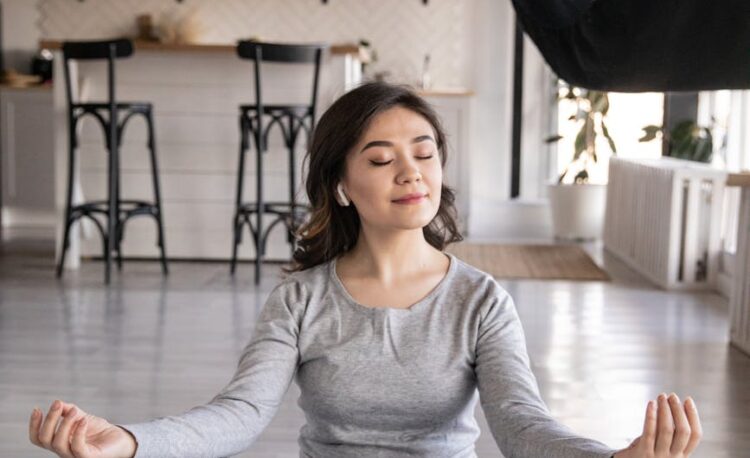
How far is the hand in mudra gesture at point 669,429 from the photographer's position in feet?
3.73

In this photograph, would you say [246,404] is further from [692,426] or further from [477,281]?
[692,426]

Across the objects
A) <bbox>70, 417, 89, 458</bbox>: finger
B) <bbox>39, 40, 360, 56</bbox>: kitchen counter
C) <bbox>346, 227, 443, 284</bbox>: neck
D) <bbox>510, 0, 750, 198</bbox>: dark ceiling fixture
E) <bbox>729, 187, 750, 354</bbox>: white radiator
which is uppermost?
<bbox>39, 40, 360, 56</bbox>: kitchen counter

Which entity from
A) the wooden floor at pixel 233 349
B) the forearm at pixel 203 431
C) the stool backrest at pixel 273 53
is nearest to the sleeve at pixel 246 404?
the forearm at pixel 203 431

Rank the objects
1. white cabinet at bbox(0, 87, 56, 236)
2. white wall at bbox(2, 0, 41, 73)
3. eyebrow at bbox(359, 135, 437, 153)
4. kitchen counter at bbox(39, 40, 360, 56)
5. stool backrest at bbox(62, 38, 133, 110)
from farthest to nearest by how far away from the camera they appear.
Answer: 1. white wall at bbox(2, 0, 41, 73)
2. white cabinet at bbox(0, 87, 56, 236)
3. kitchen counter at bbox(39, 40, 360, 56)
4. stool backrest at bbox(62, 38, 133, 110)
5. eyebrow at bbox(359, 135, 437, 153)

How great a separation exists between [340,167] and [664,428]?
69 centimetres

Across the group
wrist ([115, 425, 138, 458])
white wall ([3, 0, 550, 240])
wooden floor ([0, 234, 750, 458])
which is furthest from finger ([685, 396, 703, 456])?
white wall ([3, 0, 550, 240])

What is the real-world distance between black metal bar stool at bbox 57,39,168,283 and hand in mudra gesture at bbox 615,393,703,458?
432 centimetres

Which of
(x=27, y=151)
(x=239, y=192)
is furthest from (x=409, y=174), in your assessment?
(x=27, y=151)

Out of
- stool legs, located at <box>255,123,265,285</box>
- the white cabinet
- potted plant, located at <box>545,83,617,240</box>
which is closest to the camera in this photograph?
stool legs, located at <box>255,123,265,285</box>

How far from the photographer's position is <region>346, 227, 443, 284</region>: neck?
163 centimetres

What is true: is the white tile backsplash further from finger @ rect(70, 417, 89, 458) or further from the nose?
finger @ rect(70, 417, 89, 458)

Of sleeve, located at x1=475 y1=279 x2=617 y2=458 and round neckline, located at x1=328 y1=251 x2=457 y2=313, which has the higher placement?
round neckline, located at x1=328 y1=251 x2=457 y2=313

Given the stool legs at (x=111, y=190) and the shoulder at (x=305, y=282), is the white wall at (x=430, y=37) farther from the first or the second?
the shoulder at (x=305, y=282)

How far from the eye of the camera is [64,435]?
1.20 m
